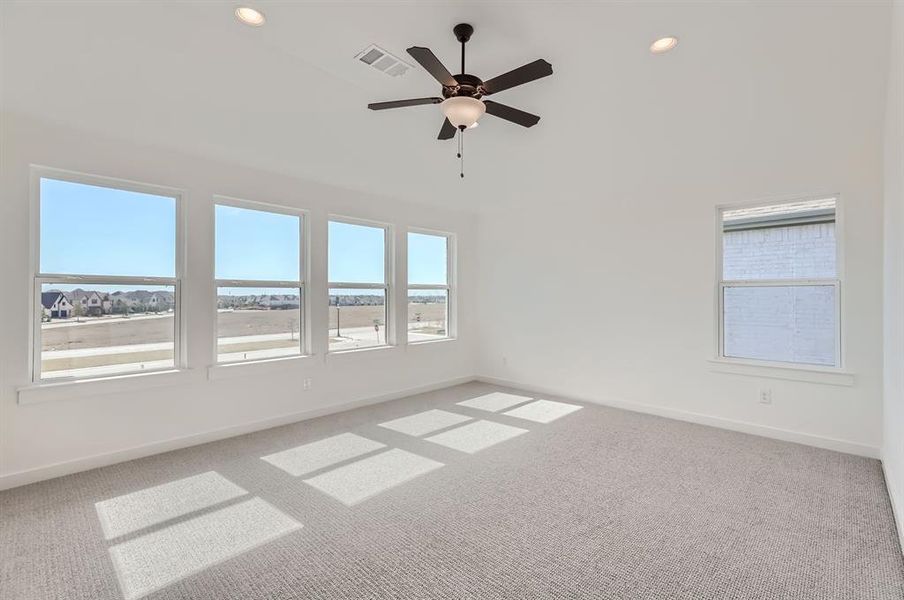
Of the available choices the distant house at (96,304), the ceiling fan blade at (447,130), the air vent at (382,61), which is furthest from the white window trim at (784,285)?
the distant house at (96,304)

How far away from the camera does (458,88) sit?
2.36m

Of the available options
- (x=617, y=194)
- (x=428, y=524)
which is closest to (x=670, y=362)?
(x=617, y=194)

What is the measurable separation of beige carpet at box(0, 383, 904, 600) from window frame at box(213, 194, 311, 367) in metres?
0.89

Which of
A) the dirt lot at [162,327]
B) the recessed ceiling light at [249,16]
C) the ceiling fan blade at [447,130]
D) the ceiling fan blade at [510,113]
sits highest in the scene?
the recessed ceiling light at [249,16]

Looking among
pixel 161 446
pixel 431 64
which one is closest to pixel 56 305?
pixel 161 446

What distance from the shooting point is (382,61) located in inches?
113

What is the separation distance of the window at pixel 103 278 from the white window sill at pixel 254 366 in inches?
13.0

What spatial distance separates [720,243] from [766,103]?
4.97 feet

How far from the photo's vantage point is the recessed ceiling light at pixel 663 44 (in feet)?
8.58

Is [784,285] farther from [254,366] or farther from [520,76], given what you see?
[254,366]

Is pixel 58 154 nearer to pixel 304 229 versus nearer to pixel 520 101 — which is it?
pixel 304 229

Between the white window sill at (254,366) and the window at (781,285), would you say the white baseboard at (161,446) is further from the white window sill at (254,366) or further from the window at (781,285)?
the window at (781,285)

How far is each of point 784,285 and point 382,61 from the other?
4012 mm

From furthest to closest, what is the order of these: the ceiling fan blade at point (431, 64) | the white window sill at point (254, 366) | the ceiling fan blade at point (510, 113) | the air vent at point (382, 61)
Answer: the white window sill at point (254, 366) < the air vent at point (382, 61) < the ceiling fan blade at point (510, 113) < the ceiling fan blade at point (431, 64)
